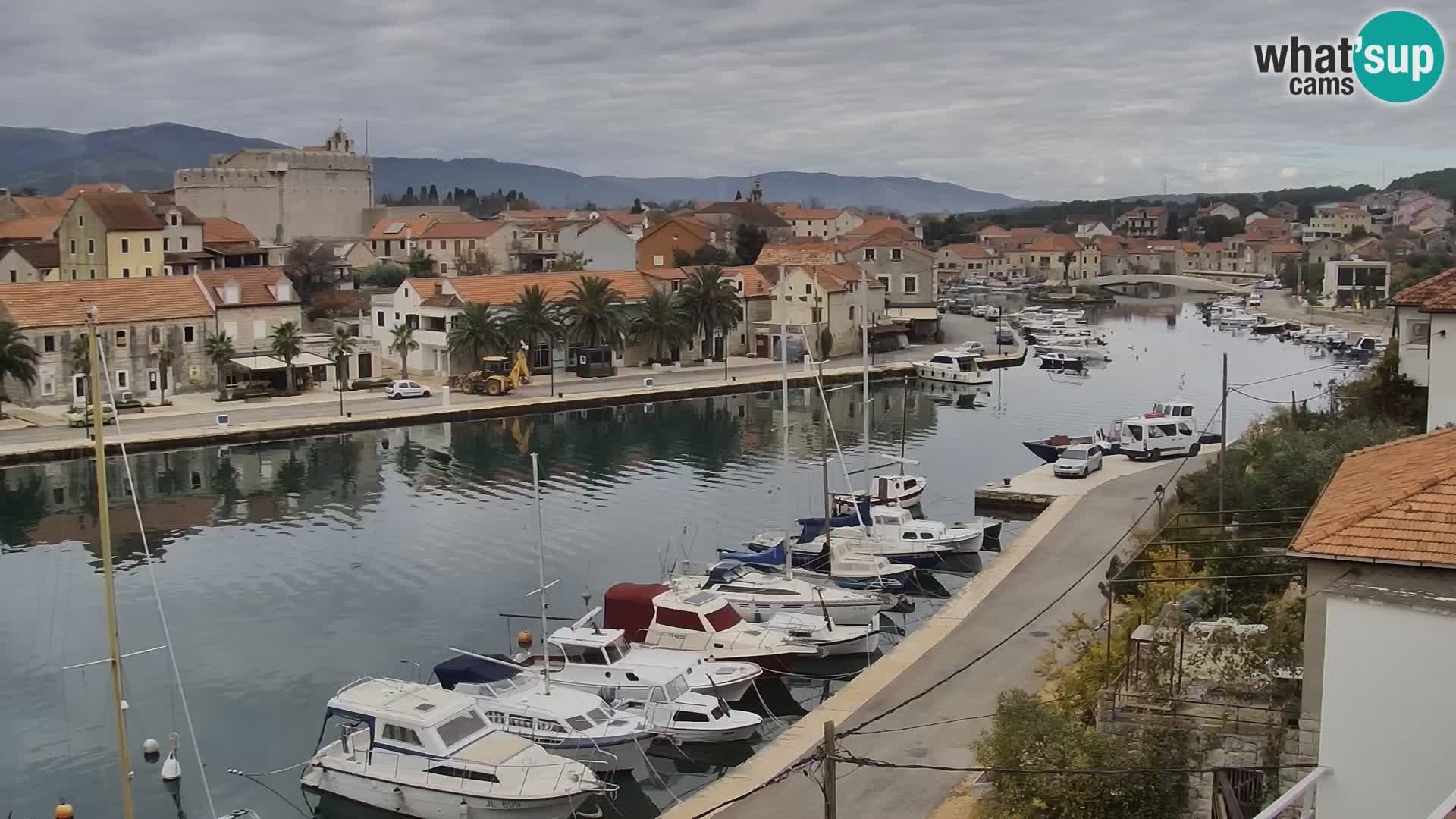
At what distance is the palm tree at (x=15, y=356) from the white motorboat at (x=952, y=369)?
35.7 m

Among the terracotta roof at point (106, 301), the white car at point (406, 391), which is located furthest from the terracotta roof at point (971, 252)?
the terracotta roof at point (106, 301)

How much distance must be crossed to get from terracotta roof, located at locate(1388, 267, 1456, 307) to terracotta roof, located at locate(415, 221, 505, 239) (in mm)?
74811

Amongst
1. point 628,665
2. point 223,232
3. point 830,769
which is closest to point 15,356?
point 223,232

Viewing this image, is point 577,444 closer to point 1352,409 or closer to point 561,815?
point 1352,409

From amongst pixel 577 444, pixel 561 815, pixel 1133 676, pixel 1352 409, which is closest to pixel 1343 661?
pixel 1133 676

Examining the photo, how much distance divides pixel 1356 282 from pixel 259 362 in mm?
85721

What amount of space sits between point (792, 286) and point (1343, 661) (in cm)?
6037

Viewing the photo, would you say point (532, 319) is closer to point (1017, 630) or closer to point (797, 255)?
point (797, 255)

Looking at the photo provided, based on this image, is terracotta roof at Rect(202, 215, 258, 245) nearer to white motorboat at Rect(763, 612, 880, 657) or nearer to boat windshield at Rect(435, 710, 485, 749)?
white motorboat at Rect(763, 612, 880, 657)

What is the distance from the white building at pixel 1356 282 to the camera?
104938 mm

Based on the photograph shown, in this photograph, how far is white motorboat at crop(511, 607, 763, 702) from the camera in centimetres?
2131

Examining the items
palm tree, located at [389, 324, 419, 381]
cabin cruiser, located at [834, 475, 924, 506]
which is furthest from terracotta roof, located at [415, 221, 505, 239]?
cabin cruiser, located at [834, 475, 924, 506]

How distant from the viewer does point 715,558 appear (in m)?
31.0

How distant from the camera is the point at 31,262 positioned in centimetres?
6831
